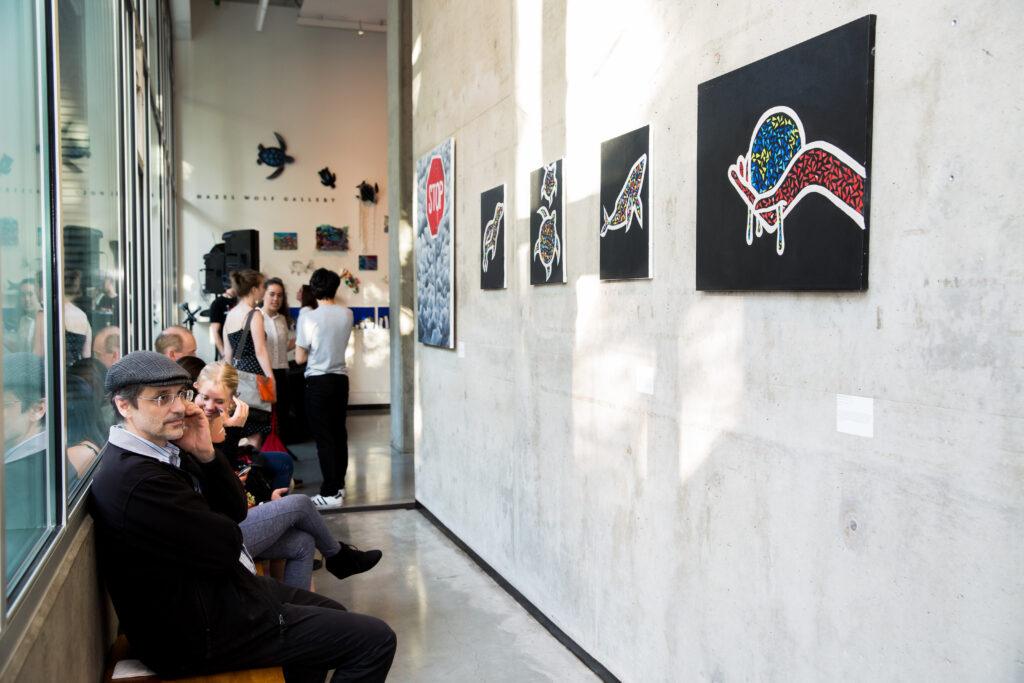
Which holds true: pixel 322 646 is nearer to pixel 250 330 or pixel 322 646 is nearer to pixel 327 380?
pixel 327 380

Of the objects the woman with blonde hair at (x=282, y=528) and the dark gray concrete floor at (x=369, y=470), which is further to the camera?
the dark gray concrete floor at (x=369, y=470)

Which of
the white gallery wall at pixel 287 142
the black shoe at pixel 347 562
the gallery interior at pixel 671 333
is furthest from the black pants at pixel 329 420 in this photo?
the white gallery wall at pixel 287 142

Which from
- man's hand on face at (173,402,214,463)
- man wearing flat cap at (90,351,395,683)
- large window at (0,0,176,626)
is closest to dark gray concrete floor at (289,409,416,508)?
large window at (0,0,176,626)

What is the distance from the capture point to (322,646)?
2.47m

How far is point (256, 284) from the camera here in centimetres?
654

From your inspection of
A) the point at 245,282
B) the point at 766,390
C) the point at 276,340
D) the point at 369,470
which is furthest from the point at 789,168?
the point at 369,470

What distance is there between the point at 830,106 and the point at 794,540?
113 cm

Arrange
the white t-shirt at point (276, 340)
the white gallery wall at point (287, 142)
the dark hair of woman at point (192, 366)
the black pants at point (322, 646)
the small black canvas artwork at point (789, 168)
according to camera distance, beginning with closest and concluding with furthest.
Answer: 1. the small black canvas artwork at point (789, 168)
2. the black pants at point (322, 646)
3. the dark hair of woman at point (192, 366)
4. the white t-shirt at point (276, 340)
5. the white gallery wall at point (287, 142)

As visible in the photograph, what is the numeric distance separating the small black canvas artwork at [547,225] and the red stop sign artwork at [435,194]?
5.43 feet

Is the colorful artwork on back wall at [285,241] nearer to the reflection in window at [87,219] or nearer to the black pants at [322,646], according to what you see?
the reflection in window at [87,219]

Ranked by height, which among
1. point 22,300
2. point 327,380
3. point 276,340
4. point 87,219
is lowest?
point 327,380

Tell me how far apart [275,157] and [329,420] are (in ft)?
22.3

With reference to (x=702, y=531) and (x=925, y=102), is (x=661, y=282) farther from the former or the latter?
(x=925, y=102)

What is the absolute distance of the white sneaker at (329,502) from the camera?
6.07 meters
